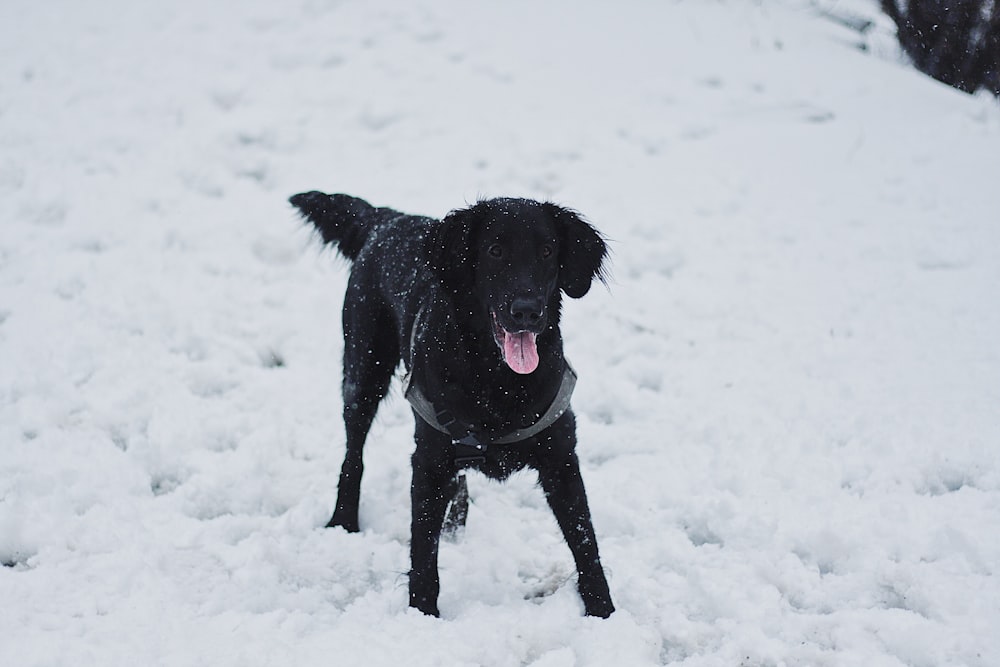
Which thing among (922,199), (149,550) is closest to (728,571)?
(149,550)

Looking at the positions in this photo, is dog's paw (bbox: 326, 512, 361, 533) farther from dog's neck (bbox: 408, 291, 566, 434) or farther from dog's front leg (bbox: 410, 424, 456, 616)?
dog's neck (bbox: 408, 291, 566, 434)

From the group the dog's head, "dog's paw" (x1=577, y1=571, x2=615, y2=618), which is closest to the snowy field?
"dog's paw" (x1=577, y1=571, x2=615, y2=618)

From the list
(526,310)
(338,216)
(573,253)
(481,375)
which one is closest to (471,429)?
(481,375)

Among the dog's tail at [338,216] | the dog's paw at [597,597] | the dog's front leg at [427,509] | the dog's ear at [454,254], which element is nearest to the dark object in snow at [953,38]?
the dog's tail at [338,216]

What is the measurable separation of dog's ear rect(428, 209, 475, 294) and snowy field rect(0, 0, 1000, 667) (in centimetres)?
114

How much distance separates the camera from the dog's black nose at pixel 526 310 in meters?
2.33

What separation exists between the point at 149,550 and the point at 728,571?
7.17ft

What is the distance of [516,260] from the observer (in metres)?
2.53

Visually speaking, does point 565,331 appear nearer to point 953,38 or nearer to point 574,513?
point 574,513

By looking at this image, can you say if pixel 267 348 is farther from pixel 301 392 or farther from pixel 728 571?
pixel 728 571

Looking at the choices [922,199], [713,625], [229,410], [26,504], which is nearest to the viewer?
[713,625]

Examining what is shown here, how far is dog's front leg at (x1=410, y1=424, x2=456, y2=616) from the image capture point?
8.59 feet

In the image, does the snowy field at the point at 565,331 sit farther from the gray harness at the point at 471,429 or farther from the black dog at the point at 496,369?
the gray harness at the point at 471,429

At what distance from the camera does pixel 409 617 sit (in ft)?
8.69
